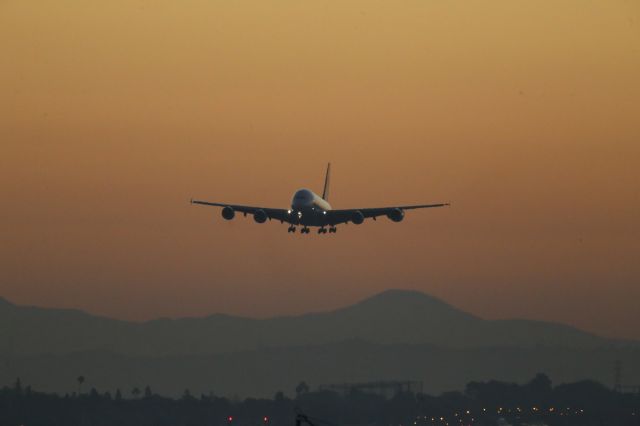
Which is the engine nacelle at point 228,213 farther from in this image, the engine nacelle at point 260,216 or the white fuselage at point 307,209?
the white fuselage at point 307,209

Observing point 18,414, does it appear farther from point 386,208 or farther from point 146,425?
point 386,208

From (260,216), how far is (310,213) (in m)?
4.82

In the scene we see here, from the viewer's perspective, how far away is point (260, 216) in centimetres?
18162

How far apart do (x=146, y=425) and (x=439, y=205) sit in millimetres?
→ 36242

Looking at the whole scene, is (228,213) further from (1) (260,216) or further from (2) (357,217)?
(2) (357,217)

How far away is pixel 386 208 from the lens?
184m

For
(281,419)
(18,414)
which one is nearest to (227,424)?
(281,419)

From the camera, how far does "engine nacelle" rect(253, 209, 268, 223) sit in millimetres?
181000

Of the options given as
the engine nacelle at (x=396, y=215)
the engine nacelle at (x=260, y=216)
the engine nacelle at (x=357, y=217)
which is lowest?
the engine nacelle at (x=260, y=216)

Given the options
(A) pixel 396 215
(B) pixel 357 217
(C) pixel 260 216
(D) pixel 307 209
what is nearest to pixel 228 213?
(C) pixel 260 216

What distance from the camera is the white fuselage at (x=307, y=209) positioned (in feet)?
591

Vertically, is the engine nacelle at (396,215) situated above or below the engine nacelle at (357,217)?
above

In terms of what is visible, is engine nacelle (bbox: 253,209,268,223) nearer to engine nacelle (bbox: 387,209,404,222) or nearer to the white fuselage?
the white fuselage

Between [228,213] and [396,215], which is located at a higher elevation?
[396,215]
